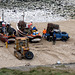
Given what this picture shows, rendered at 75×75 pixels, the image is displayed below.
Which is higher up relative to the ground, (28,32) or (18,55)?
(28,32)

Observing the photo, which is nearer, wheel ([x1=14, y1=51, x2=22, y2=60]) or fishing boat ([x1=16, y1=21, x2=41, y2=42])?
wheel ([x1=14, y1=51, x2=22, y2=60])

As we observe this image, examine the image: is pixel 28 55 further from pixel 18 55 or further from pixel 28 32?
pixel 28 32

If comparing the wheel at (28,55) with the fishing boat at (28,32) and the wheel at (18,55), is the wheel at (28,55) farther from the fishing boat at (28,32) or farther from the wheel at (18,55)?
the fishing boat at (28,32)

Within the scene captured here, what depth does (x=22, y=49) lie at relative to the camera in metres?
15.3

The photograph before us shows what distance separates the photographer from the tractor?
15203 mm

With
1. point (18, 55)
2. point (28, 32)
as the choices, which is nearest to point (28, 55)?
point (18, 55)

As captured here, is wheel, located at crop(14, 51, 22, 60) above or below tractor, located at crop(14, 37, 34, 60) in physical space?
below

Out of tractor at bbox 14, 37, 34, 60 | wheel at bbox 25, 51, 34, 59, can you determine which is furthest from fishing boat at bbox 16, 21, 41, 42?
wheel at bbox 25, 51, 34, 59

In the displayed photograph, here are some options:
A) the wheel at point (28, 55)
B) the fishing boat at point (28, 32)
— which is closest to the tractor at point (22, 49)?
the wheel at point (28, 55)

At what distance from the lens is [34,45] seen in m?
18.8

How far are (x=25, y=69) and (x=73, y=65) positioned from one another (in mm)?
3079

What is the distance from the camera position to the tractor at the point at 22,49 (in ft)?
49.9

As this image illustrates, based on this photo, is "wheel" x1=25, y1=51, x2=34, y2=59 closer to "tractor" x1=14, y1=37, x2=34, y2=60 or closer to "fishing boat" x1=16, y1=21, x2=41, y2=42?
"tractor" x1=14, y1=37, x2=34, y2=60

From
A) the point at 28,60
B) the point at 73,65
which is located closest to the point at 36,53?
the point at 28,60
